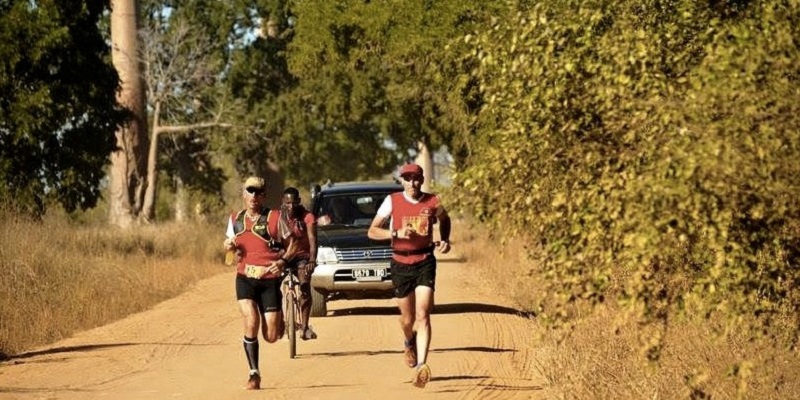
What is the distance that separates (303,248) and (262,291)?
378 cm

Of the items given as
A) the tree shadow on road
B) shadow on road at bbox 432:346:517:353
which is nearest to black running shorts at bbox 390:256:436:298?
shadow on road at bbox 432:346:517:353

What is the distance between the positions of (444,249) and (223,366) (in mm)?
3364

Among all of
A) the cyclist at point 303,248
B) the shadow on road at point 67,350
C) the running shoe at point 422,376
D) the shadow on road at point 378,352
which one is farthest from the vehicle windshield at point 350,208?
the running shoe at point 422,376

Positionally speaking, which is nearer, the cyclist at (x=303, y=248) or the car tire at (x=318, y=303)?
the cyclist at (x=303, y=248)

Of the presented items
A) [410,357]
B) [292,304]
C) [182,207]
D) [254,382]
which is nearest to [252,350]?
[254,382]

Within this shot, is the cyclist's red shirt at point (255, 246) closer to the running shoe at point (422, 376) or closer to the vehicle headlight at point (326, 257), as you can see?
the running shoe at point (422, 376)

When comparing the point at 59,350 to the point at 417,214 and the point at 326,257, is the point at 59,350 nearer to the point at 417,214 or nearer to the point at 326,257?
the point at 326,257

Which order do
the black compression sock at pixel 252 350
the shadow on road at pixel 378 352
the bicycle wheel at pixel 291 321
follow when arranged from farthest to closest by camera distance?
the shadow on road at pixel 378 352, the bicycle wheel at pixel 291 321, the black compression sock at pixel 252 350

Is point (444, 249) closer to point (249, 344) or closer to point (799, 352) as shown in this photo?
point (249, 344)

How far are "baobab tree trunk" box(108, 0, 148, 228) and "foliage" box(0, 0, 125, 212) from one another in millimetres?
8522

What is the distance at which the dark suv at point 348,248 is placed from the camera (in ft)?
65.1

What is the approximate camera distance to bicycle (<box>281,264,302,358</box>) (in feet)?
51.4

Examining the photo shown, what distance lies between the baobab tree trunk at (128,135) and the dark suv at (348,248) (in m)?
23.9

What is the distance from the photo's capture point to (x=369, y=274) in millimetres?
19859
